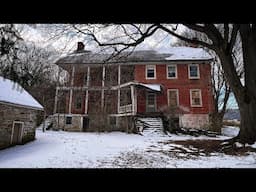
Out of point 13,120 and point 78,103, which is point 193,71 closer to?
point 78,103

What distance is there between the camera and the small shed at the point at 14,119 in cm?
938

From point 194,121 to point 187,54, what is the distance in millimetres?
6761

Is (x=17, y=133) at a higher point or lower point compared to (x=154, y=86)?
lower

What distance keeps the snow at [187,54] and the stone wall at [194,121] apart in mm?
5436

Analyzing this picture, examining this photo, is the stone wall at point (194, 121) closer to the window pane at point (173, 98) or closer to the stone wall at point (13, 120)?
the window pane at point (173, 98)

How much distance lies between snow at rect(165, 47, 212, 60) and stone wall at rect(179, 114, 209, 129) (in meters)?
5.44

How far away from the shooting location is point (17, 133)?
10.5m

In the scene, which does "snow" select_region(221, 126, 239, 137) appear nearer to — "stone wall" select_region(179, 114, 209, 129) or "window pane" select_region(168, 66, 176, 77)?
"stone wall" select_region(179, 114, 209, 129)

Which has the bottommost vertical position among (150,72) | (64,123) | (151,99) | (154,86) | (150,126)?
(150,126)

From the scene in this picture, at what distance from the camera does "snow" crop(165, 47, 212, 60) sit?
62.7ft

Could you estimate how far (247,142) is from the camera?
7.19 metres

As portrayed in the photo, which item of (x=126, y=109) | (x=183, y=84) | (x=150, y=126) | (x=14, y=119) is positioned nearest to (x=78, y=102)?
(x=126, y=109)
